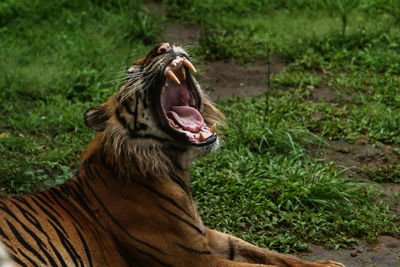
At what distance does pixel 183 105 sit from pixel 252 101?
2549 millimetres

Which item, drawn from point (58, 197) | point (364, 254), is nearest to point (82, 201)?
point (58, 197)

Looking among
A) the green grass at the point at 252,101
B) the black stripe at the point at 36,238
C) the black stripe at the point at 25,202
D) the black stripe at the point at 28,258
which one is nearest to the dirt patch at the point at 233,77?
the green grass at the point at 252,101

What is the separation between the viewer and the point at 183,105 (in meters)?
3.53

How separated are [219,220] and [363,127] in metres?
2.06

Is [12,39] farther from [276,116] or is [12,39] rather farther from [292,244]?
[292,244]

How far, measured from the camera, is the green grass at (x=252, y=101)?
4.22 metres

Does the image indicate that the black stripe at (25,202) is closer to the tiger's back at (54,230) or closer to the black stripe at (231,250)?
the tiger's back at (54,230)

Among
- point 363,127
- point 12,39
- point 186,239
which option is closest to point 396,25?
point 363,127

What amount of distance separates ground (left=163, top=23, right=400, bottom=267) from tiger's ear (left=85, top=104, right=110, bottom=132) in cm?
137

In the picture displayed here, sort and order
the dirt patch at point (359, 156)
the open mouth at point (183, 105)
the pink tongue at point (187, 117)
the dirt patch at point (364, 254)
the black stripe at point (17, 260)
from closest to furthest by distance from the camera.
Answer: the black stripe at point (17, 260) < the open mouth at point (183, 105) < the pink tongue at point (187, 117) < the dirt patch at point (364, 254) < the dirt patch at point (359, 156)

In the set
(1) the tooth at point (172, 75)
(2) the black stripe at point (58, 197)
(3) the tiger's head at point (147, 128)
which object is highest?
(1) the tooth at point (172, 75)

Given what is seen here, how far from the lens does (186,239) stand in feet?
10.1

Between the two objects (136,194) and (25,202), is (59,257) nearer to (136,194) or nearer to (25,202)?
(25,202)

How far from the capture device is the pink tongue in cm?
334
